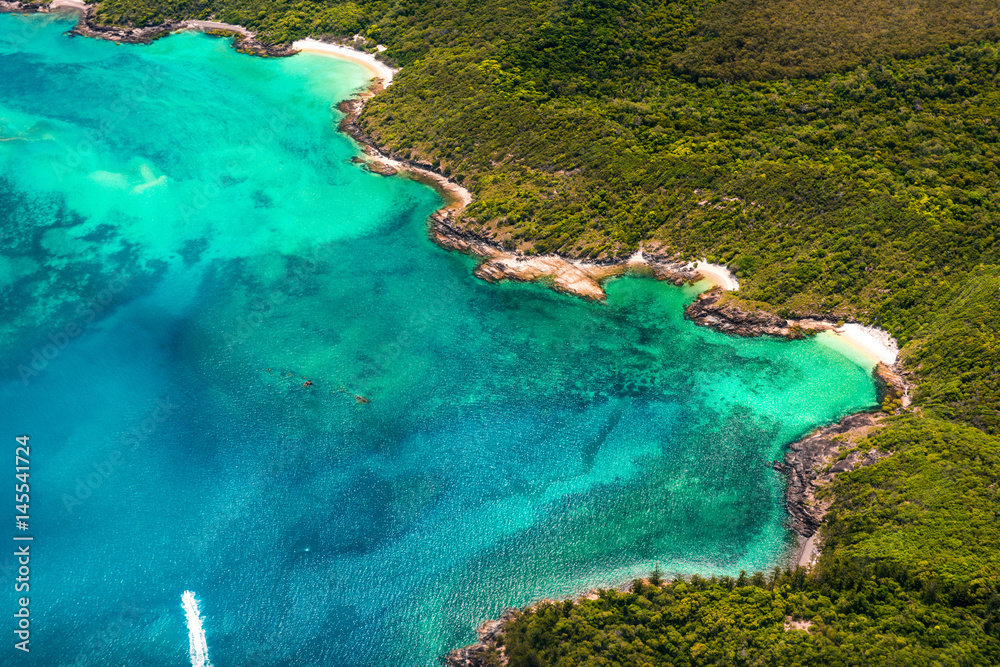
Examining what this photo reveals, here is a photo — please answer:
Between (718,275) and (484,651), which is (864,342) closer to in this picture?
(718,275)

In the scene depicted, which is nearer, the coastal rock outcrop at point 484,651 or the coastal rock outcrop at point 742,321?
Result: the coastal rock outcrop at point 484,651

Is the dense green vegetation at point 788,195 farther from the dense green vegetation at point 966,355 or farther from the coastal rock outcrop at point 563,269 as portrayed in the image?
the coastal rock outcrop at point 563,269

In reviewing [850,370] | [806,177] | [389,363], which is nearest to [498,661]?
[389,363]

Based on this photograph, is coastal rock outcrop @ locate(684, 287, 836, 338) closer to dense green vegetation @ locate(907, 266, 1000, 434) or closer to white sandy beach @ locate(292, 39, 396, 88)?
dense green vegetation @ locate(907, 266, 1000, 434)

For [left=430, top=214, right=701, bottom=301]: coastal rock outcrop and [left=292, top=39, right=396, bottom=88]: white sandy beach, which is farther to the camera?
[left=292, top=39, right=396, bottom=88]: white sandy beach

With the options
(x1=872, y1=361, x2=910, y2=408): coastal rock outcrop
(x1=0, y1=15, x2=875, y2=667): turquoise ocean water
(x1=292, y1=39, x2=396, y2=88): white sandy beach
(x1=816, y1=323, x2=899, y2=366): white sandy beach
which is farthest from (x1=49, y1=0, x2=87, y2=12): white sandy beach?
(x1=872, y1=361, x2=910, y2=408): coastal rock outcrop

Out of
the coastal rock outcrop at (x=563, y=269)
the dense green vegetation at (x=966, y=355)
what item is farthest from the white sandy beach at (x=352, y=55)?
the dense green vegetation at (x=966, y=355)

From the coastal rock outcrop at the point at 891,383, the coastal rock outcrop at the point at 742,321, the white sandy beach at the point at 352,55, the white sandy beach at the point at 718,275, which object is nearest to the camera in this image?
the coastal rock outcrop at the point at 891,383
